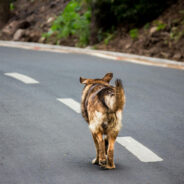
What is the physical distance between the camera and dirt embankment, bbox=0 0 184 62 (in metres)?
20.4

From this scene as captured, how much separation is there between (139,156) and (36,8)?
923 inches

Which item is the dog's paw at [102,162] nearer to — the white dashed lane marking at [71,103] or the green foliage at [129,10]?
the white dashed lane marking at [71,103]

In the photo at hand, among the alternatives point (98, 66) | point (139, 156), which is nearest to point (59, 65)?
point (98, 66)

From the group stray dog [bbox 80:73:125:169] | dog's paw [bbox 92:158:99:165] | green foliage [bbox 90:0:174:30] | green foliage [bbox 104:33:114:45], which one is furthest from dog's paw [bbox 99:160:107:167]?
green foliage [bbox 104:33:114:45]

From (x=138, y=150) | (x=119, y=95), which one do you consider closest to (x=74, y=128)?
(x=138, y=150)

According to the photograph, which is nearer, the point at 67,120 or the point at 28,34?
the point at 67,120

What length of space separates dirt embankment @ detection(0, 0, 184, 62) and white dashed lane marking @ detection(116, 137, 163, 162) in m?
11.1

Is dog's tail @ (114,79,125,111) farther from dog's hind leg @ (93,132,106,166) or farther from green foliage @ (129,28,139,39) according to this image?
green foliage @ (129,28,139,39)

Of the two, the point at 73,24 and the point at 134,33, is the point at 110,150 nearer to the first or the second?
the point at 134,33

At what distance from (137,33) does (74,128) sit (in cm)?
1392

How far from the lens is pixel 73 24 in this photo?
2536 cm

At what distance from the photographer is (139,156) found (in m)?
7.59

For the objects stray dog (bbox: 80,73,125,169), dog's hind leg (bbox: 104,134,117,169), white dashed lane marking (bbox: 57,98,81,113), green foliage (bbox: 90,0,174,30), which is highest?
green foliage (bbox: 90,0,174,30)

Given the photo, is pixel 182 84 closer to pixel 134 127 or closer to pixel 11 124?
pixel 134 127
